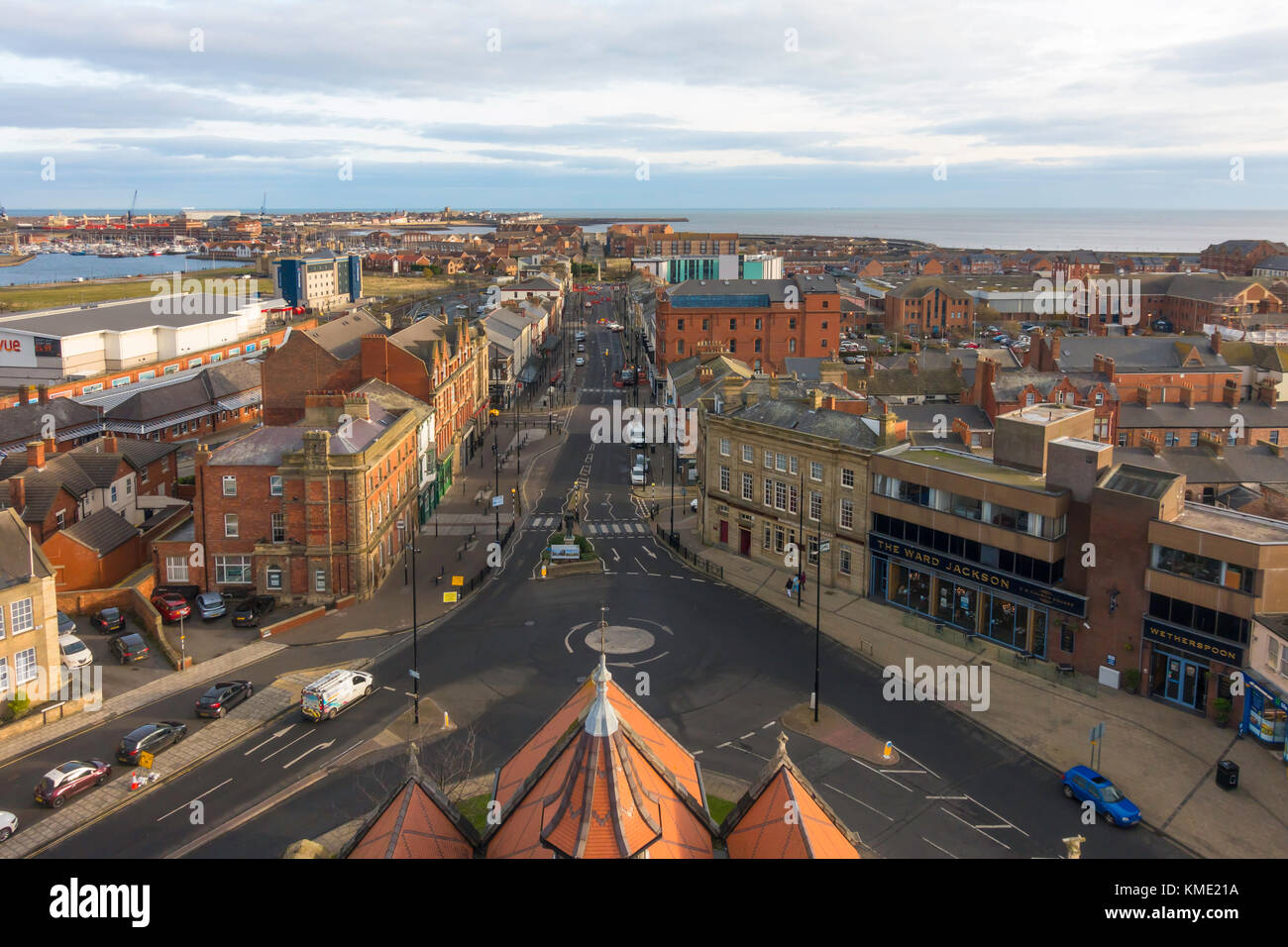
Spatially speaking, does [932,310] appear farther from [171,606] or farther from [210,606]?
[171,606]

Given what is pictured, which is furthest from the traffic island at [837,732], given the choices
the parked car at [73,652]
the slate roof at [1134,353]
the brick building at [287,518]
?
the slate roof at [1134,353]

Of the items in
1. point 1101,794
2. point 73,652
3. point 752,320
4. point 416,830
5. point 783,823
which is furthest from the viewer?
point 752,320

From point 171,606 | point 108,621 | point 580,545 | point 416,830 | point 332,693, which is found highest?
point 416,830

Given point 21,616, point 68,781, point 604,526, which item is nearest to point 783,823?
point 68,781

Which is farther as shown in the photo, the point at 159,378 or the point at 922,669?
the point at 159,378

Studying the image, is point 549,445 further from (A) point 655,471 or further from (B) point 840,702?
(B) point 840,702
